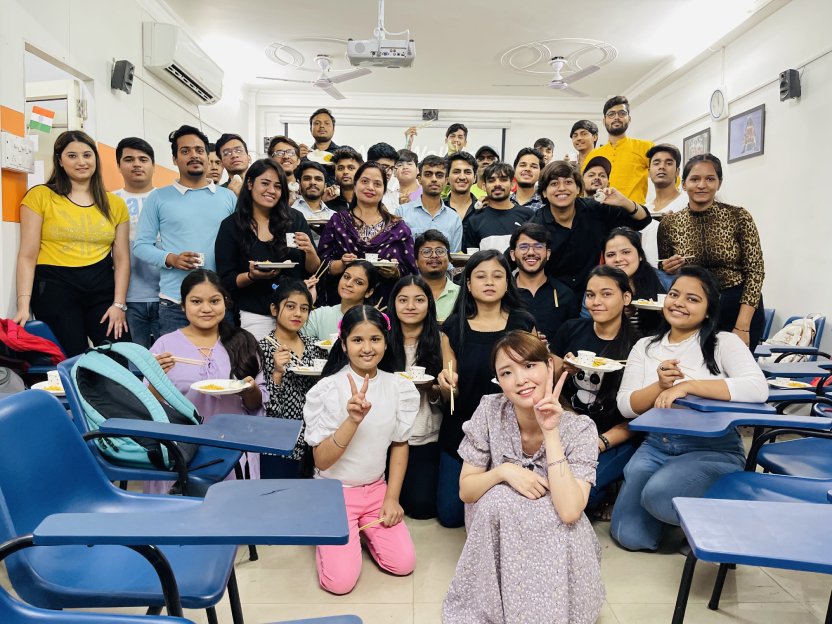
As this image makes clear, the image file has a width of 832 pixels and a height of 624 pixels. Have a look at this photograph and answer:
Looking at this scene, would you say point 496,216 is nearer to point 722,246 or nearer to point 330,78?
point 722,246

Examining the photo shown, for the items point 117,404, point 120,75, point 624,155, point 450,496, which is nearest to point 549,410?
point 450,496

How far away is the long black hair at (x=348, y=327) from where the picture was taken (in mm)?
2419

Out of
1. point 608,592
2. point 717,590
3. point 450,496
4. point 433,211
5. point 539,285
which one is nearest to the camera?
point 717,590

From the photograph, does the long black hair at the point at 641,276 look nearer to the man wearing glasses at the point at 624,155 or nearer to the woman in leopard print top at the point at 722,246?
the woman in leopard print top at the point at 722,246

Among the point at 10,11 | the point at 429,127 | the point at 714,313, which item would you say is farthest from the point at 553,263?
the point at 429,127

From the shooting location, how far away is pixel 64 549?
1.42 metres

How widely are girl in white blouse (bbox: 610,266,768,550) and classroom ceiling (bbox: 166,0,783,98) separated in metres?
4.50

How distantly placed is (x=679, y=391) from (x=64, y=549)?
6.81 feet

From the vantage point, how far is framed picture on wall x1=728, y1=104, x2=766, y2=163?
5719 mm

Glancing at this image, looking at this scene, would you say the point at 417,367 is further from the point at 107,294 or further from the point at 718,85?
the point at 718,85

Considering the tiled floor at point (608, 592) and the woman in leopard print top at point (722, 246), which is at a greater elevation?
the woman in leopard print top at point (722, 246)

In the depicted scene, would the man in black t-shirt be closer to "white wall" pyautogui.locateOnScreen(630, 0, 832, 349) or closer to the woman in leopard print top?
the woman in leopard print top

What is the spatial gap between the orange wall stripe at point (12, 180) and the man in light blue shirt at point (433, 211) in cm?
226

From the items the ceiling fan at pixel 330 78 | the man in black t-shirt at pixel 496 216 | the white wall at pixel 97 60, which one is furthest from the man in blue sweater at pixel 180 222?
the ceiling fan at pixel 330 78
